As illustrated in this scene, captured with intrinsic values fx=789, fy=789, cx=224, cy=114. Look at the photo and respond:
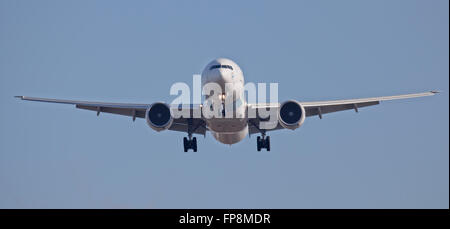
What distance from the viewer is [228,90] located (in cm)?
3741

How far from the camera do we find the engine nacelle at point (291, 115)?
3894cm

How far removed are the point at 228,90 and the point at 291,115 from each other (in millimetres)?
3780

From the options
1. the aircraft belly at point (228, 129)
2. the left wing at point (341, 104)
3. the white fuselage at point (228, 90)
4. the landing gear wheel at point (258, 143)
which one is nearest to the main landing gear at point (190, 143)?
the aircraft belly at point (228, 129)

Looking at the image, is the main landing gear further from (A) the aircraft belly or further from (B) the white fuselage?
(B) the white fuselage

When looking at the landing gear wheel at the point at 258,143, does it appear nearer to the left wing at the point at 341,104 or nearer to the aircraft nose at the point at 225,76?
the left wing at the point at 341,104

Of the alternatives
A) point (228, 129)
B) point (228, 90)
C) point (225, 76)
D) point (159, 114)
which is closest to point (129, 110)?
point (159, 114)

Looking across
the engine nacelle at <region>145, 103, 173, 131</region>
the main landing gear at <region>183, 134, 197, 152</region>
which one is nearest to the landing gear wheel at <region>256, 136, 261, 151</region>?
the main landing gear at <region>183, 134, 197, 152</region>

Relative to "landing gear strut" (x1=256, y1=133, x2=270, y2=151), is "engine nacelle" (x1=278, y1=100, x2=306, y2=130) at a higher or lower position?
lower

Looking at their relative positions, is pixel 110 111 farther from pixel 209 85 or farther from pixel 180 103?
pixel 209 85

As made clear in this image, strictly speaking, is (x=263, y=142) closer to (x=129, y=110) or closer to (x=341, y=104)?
(x=341, y=104)

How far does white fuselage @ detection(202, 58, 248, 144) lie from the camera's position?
3731 cm
